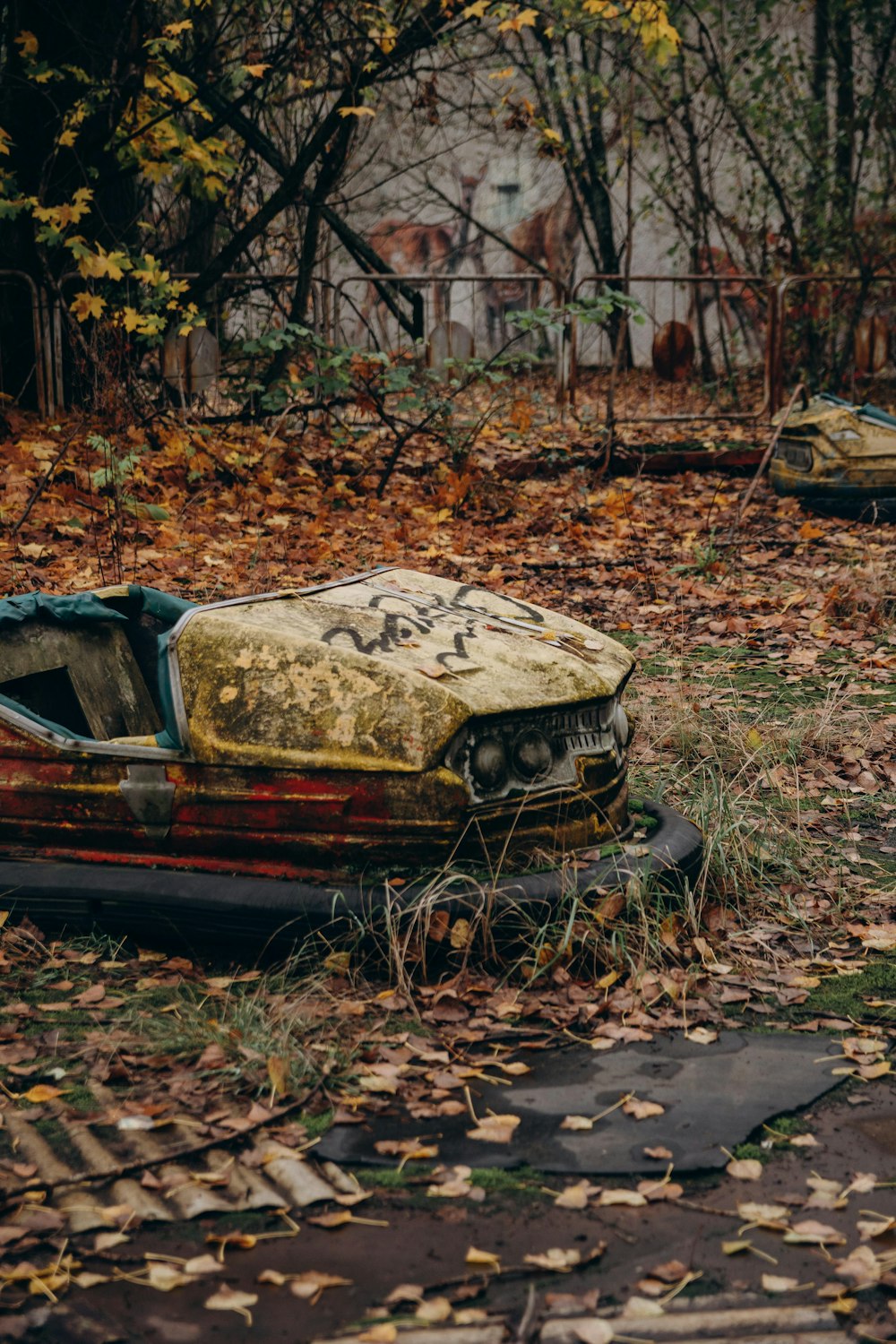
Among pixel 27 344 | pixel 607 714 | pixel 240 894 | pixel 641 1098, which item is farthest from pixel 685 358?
pixel 641 1098

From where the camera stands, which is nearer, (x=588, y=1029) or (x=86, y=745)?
(x=588, y=1029)

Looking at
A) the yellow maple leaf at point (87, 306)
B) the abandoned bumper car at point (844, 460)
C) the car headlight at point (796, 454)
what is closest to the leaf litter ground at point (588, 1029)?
the abandoned bumper car at point (844, 460)

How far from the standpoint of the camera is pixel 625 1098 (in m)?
3.03

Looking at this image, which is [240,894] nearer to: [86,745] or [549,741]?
[86,745]

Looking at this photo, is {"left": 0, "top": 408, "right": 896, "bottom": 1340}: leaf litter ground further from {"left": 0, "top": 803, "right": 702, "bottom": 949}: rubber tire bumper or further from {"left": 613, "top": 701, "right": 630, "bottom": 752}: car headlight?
{"left": 613, "top": 701, "right": 630, "bottom": 752}: car headlight

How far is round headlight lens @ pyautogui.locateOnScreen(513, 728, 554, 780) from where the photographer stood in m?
3.69

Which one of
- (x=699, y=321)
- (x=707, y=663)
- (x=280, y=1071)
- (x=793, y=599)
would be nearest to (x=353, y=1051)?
(x=280, y=1071)

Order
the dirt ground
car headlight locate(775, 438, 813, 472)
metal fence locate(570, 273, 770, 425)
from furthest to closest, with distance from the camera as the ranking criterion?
metal fence locate(570, 273, 770, 425) → car headlight locate(775, 438, 813, 472) → the dirt ground

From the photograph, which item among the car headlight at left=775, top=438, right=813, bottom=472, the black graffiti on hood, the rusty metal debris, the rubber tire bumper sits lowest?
the rusty metal debris

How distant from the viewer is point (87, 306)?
32.7 feet

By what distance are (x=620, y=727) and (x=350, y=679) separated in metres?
0.90

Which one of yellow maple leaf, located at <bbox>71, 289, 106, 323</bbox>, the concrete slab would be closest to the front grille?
the concrete slab

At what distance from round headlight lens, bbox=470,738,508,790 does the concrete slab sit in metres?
0.72

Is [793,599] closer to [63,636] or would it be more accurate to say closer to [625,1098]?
[63,636]
